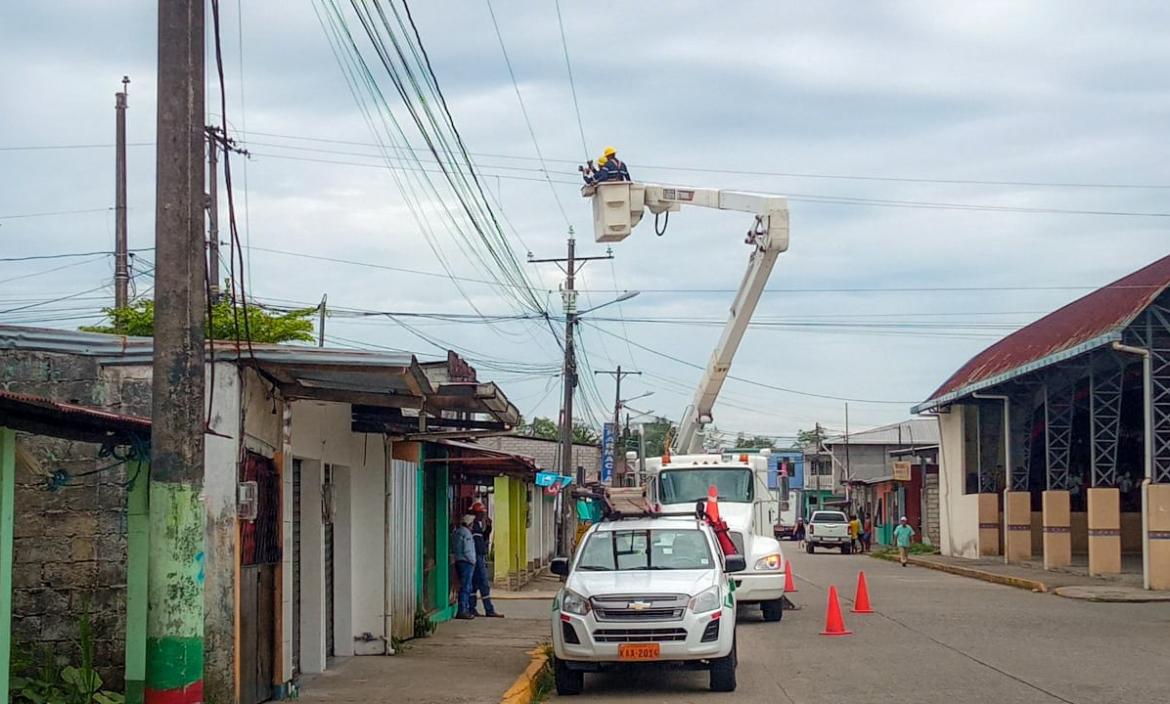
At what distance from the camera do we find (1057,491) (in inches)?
1373

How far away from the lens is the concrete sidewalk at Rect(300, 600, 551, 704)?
42.1 ft

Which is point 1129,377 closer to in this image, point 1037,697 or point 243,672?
point 1037,697

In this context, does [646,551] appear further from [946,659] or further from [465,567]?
[465,567]

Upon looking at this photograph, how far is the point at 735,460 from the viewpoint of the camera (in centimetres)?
2481

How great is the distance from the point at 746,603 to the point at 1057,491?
15873 mm

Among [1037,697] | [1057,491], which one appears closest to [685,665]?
[1037,697]

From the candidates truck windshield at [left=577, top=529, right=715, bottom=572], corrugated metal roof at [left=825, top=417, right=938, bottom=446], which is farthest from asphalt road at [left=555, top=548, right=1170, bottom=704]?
corrugated metal roof at [left=825, top=417, right=938, bottom=446]

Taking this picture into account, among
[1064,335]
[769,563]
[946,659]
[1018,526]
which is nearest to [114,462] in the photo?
[946,659]

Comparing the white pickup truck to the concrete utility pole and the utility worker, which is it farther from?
the concrete utility pole

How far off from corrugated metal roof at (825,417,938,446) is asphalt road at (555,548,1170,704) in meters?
55.4

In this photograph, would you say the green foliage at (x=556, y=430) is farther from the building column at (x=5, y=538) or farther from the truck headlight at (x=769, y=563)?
the building column at (x=5, y=538)

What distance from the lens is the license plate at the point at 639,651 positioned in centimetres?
1345

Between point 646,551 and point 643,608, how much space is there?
5.24ft

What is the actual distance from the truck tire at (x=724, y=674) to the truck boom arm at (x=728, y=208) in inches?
399
